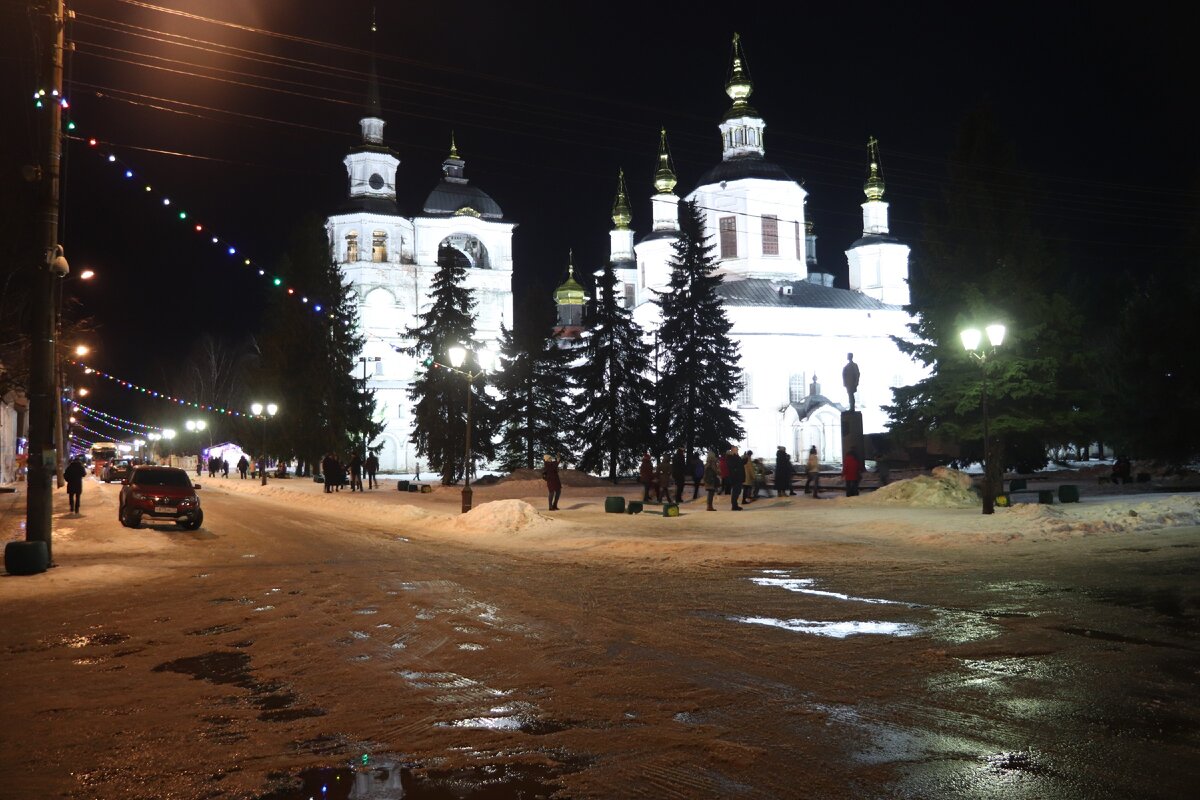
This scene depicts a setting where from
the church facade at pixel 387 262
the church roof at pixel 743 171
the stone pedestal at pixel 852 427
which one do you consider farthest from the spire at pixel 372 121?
the stone pedestal at pixel 852 427

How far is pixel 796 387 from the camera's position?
63.6m

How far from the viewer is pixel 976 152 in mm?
31438

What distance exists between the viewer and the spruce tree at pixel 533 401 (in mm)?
49375

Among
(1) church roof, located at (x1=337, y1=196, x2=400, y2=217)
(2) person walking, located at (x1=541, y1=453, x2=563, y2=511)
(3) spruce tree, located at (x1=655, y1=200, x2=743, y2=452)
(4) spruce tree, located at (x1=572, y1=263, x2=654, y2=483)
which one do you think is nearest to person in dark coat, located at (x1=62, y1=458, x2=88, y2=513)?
(2) person walking, located at (x1=541, y1=453, x2=563, y2=511)

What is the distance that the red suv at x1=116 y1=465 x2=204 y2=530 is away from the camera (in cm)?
2227

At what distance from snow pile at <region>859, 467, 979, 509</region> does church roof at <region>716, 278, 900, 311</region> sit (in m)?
37.9

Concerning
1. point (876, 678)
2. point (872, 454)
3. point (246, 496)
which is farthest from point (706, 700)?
point (872, 454)

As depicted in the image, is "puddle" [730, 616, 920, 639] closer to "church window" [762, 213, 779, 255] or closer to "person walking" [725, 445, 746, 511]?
"person walking" [725, 445, 746, 511]

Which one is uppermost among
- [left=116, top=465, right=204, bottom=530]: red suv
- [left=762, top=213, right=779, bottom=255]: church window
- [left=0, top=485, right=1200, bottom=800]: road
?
[left=762, top=213, right=779, bottom=255]: church window

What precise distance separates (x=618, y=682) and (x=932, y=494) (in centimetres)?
1784

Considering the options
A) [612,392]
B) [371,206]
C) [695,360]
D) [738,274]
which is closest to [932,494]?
[695,360]

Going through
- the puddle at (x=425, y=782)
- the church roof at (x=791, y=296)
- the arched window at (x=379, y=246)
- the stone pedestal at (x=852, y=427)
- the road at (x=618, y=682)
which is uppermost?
the arched window at (x=379, y=246)

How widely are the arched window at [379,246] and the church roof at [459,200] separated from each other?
6.09 meters

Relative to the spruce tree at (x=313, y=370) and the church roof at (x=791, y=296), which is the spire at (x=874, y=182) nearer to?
the church roof at (x=791, y=296)
